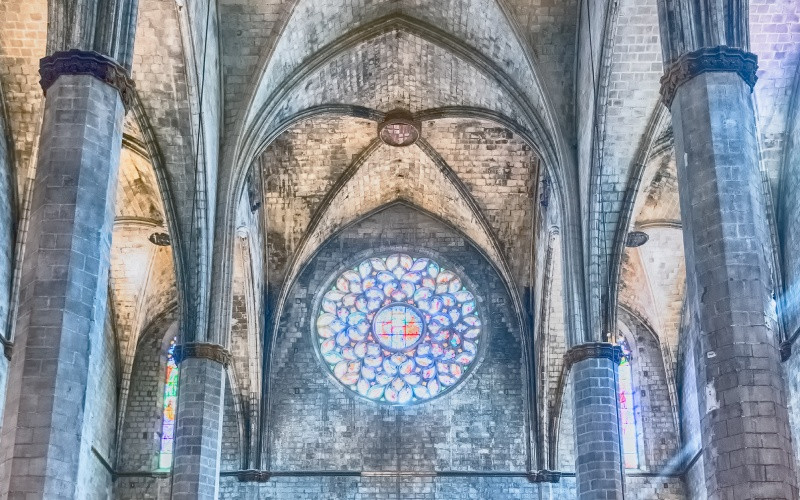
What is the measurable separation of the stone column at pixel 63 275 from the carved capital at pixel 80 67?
1cm

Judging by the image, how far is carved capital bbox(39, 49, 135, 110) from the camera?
14.4 m

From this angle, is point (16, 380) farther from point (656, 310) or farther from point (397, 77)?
point (656, 310)

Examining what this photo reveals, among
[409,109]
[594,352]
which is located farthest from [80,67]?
A: [409,109]

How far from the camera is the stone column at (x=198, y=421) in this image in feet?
65.8

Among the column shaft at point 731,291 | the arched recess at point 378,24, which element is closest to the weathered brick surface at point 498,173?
the arched recess at point 378,24

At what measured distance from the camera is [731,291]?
12742 millimetres

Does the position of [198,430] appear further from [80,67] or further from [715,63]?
[715,63]

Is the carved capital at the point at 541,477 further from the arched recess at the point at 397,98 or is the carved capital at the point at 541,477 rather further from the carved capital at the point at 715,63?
the carved capital at the point at 715,63

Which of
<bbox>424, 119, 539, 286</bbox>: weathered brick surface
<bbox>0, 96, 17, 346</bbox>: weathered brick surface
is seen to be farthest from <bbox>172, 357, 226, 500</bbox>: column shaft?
<bbox>424, 119, 539, 286</bbox>: weathered brick surface

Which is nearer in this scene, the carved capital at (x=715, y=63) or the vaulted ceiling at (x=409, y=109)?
the carved capital at (x=715, y=63)

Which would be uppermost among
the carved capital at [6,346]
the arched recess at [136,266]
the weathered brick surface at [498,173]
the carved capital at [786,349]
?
the weathered brick surface at [498,173]

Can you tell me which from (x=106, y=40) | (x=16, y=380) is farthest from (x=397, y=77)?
(x=16, y=380)

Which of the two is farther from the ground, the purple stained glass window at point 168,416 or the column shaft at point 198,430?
the purple stained glass window at point 168,416

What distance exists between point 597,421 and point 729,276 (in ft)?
26.2
